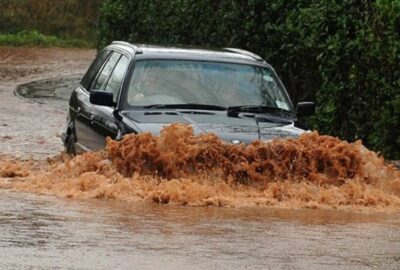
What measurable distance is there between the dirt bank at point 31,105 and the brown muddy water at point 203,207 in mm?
3872

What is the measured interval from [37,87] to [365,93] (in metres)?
16.5

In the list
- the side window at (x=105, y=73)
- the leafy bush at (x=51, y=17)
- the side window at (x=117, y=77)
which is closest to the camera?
the side window at (x=117, y=77)

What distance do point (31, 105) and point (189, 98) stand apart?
43.2 ft

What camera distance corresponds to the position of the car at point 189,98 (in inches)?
478

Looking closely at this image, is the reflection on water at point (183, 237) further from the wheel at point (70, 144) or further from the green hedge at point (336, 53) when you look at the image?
the green hedge at point (336, 53)

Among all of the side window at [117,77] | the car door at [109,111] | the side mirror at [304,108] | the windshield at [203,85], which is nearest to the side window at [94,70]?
the car door at [109,111]

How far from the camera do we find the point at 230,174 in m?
11.6

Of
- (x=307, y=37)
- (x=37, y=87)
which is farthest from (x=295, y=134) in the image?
(x=37, y=87)

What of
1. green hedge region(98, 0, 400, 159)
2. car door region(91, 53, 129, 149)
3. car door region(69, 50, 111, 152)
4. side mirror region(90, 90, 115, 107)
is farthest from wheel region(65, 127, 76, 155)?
green hedge region(98, 0, 400, 159)

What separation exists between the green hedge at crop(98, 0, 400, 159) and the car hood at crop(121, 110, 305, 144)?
9.27 feet

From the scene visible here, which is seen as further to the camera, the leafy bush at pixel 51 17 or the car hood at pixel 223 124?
the leafy bush at pixel 51 17

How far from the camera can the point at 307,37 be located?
54.7 feet

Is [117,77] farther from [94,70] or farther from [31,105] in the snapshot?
[31,105]

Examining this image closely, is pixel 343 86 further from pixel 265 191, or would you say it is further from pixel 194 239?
pixel 194 239
